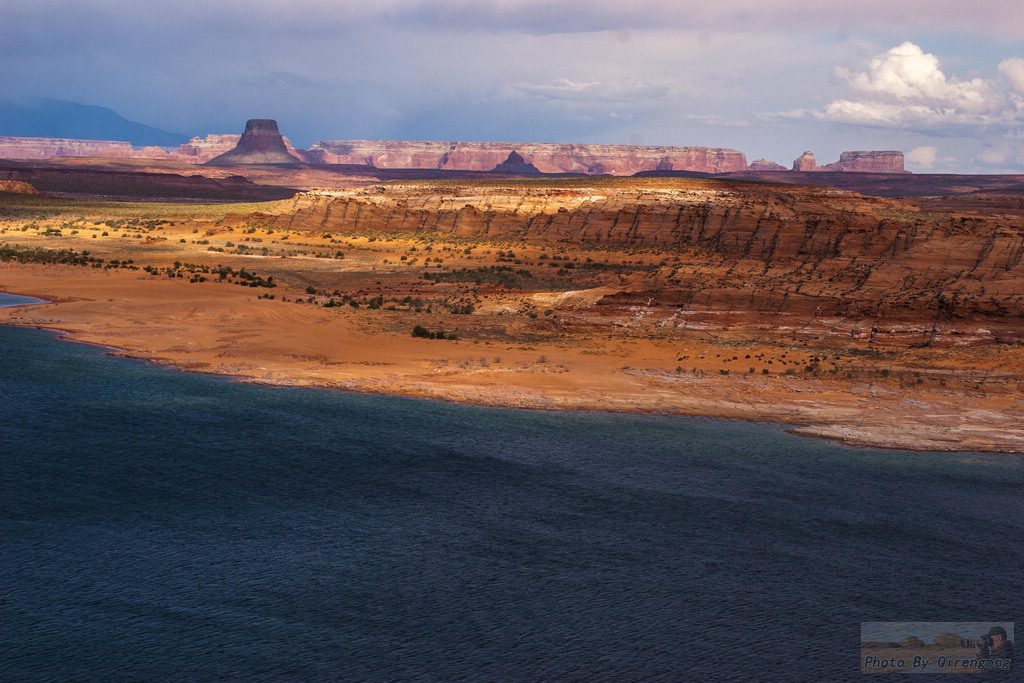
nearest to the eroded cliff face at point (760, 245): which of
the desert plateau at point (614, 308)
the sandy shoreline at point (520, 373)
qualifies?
the desert plateau at point (614, 308)

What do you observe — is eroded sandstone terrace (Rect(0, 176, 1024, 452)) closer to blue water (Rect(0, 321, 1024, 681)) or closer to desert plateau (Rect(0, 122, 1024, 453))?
desert plateau (Rect(0, 122, 1024, 453))

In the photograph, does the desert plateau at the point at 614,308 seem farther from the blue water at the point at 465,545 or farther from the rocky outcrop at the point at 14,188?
the rocky outcrop at the point at 14,188

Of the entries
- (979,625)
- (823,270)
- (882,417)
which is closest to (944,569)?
(979,625)

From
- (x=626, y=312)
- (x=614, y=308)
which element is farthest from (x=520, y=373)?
(x=614, y=308)

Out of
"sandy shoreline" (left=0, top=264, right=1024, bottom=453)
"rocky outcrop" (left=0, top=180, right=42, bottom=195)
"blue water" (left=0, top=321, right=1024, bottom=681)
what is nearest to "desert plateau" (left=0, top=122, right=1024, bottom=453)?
"sandy shoreline" (left=0, top=264, right=1024, bottom=453)

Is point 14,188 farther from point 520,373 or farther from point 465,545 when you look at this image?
point 465,545
